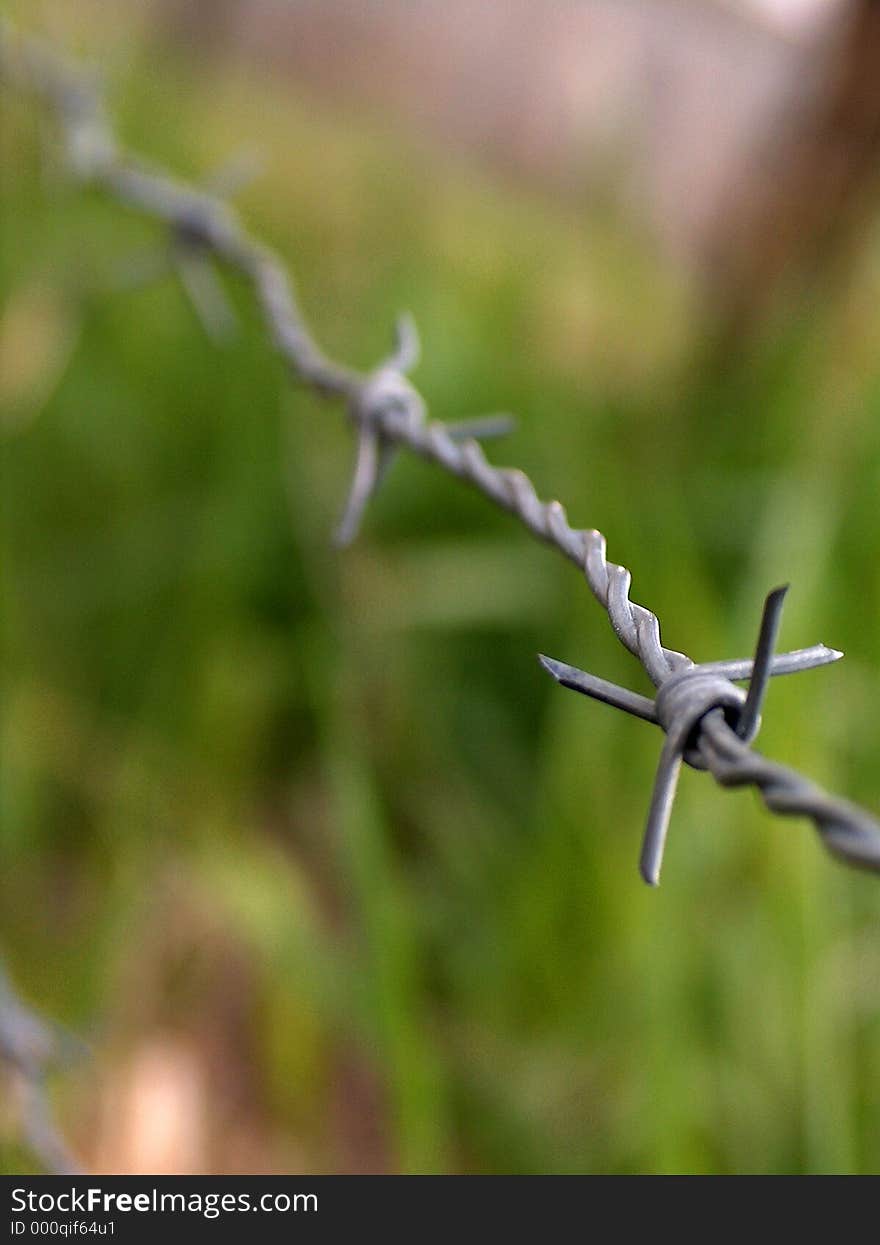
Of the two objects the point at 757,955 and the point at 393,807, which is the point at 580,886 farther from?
the point at 393,807

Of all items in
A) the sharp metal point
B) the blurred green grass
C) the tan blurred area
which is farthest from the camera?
the tan blurred area

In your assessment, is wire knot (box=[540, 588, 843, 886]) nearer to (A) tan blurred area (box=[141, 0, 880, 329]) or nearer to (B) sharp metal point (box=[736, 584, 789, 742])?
(B) sharp metal point (box=[736, 584, 789, 742])

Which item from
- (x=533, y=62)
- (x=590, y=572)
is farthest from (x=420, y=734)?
(x=533, y=62)

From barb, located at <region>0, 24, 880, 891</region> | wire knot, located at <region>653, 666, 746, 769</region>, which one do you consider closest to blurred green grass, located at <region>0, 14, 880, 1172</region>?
barb, located at <region>0, 24, 880, 891</region>

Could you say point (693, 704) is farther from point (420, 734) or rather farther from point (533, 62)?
point (533, 62)

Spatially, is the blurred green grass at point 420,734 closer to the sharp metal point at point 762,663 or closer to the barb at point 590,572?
the barb at point 590,572

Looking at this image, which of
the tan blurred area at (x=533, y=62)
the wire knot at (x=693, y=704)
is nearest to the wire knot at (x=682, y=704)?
the wire knot at (x=693, y=704)
